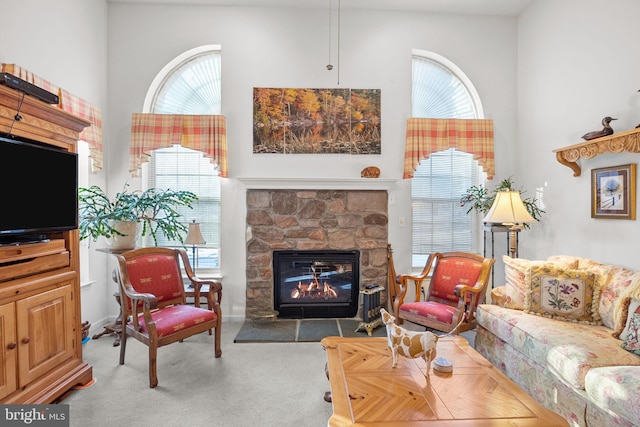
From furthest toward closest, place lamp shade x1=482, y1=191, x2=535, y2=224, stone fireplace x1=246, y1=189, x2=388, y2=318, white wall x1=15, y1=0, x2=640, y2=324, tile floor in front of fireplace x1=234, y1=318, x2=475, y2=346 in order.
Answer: stone fireplace x1=246, y1=189, x2=388, y2=318 → white wall x1=15, y1=0, x2=640, y2=324 → tile floor in front of fireplace x1=234, y1=318, x2=475, y2=346 → lamp shade x1=482, y1=191, x2=535, y2=224

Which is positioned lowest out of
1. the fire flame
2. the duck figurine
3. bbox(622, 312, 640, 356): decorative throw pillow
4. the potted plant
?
the fire flame

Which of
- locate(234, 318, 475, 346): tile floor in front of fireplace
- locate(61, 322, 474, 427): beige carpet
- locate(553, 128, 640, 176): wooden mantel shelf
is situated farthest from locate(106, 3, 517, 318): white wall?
locate(553, 128, 640, 176): wooden mantel shelf

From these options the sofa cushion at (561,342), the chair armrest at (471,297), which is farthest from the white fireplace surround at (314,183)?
the sofa cushion at (561,342)

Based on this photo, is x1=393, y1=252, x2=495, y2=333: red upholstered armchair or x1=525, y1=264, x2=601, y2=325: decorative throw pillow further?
x1=393, y1=252, x2=495, y2=333: red upholstered armchair

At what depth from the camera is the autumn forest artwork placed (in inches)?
156

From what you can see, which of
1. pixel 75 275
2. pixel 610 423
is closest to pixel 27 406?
pixel 75 275

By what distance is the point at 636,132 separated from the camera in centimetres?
243

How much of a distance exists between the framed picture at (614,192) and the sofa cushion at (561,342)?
3.36 ft

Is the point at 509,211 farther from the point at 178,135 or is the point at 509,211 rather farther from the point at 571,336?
the point at 178,135

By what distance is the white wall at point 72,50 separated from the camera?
268 centimetres

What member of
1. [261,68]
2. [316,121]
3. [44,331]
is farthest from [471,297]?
[261,68]

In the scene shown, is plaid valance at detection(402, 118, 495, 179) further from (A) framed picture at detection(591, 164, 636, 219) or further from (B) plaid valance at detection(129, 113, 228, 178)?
(B) plaid valance at detection(129, 113, 228, 178)

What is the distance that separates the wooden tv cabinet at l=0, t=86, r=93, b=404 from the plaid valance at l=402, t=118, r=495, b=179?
10.7 ft

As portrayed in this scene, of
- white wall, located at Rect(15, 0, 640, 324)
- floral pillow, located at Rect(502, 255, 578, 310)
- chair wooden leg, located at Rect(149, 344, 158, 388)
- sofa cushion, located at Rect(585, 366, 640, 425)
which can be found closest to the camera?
sofa cushion, located at Rect(585, 366, 640, 425)
